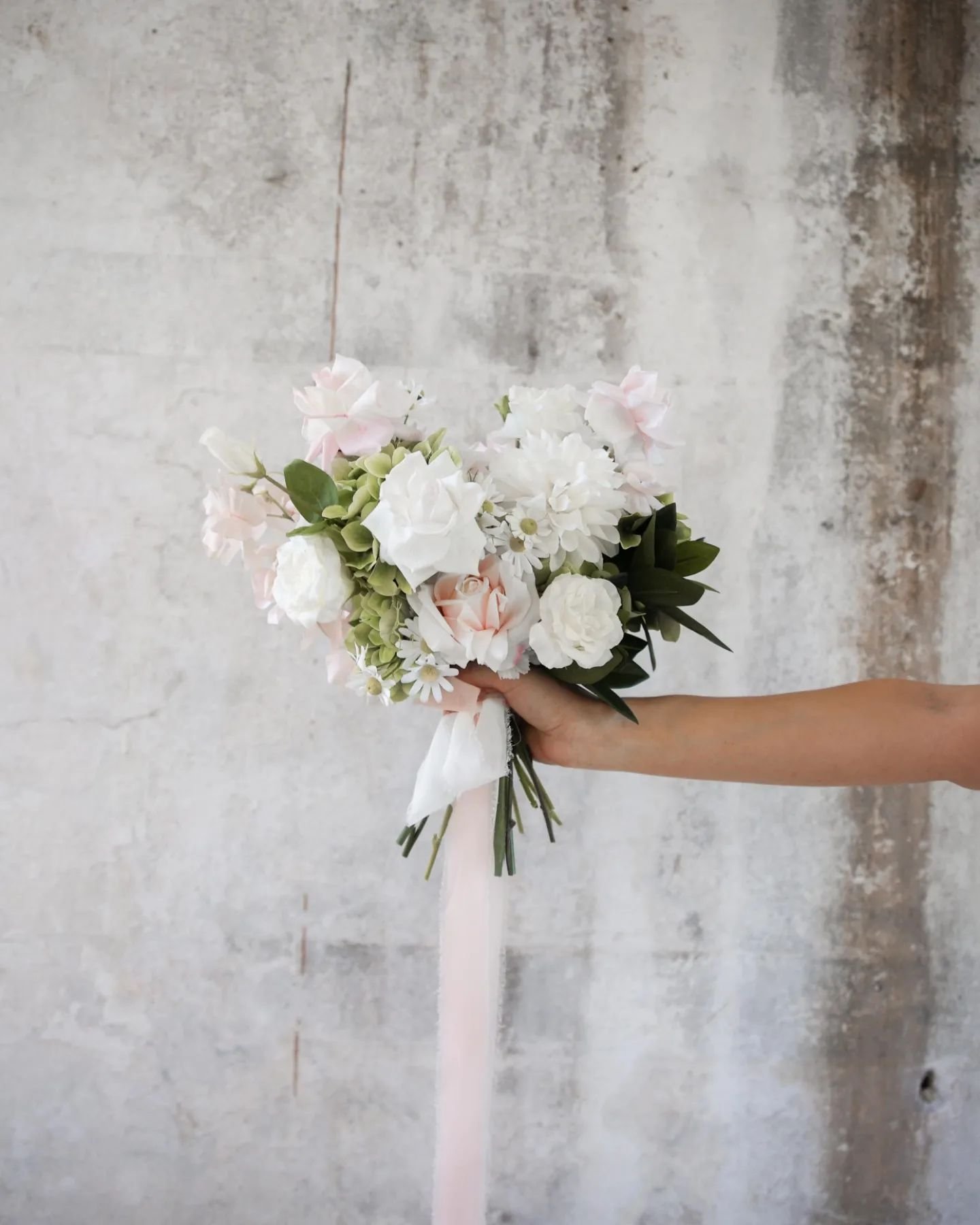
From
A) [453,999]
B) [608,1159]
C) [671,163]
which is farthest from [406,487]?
[608,1159]

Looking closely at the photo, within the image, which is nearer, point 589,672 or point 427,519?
point 427,519

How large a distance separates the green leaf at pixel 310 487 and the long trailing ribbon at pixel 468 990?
354 millimetres

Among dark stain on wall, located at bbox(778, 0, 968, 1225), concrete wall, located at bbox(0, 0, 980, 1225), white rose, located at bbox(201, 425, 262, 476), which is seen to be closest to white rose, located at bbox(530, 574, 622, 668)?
white rose, located at bbox(201, 425, 262, 476)

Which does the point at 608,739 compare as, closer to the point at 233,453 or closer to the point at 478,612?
the point at 478,612

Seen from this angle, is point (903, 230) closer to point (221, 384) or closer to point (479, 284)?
point (479, 284)

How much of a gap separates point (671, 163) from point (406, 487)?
4.94 feet

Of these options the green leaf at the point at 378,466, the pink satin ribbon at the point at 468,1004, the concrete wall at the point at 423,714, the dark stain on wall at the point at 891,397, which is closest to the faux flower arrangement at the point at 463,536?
the green leaf at the point at 378,466

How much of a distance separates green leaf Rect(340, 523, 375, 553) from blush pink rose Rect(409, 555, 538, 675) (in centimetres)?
9

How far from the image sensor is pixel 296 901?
219 centimetres

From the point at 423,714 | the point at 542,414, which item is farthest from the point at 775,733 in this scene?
the point at 423,714

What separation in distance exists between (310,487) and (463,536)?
22 cm

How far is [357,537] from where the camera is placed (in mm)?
1202

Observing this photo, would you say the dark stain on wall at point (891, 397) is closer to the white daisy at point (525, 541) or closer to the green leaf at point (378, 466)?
the white daisy at point (525, 541)

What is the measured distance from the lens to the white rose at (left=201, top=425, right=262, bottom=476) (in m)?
1.29
